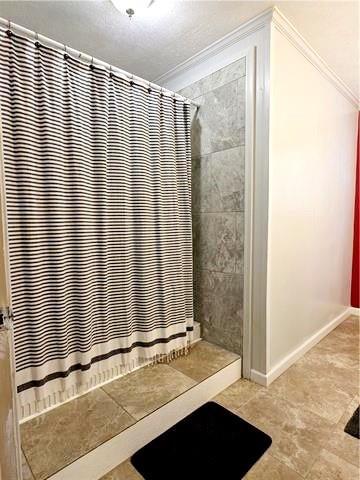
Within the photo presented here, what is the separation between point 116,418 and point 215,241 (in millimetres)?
1237

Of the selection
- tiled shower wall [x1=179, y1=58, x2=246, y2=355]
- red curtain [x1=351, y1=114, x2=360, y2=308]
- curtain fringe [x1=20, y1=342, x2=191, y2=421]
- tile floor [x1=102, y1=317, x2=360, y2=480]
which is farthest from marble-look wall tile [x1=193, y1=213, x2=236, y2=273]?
red curtain [x1=351, y1=114, x2=360, y2=308]

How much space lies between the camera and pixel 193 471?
1179 mm

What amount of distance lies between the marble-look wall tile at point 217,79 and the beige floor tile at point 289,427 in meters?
2.09

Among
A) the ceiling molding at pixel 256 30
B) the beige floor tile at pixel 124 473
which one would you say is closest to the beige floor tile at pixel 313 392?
the beige floor tile at pixel 124 473

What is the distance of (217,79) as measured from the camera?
72.6 inches

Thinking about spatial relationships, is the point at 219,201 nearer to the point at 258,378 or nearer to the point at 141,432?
the point at 258,378

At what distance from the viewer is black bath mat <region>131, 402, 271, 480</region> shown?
1.17 meters

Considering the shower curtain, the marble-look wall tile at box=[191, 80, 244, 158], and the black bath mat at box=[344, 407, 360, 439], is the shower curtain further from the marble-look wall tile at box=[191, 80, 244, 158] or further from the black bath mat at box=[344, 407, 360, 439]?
the black bath mat at box=[344, 407, 360, 439]

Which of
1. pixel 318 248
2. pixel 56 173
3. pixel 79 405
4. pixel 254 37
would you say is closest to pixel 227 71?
pixel 254 37

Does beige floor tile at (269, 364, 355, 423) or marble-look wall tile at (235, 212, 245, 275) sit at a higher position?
marble-look wall tile at (235, 212, 245, 275)

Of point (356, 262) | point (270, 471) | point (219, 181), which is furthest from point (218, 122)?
point (356, 262)

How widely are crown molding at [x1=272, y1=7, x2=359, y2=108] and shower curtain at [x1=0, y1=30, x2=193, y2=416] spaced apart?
745 mm

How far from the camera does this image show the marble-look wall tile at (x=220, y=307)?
185 cm

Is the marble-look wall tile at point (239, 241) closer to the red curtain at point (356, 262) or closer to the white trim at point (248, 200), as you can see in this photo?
the white trim at point (248, 200)
